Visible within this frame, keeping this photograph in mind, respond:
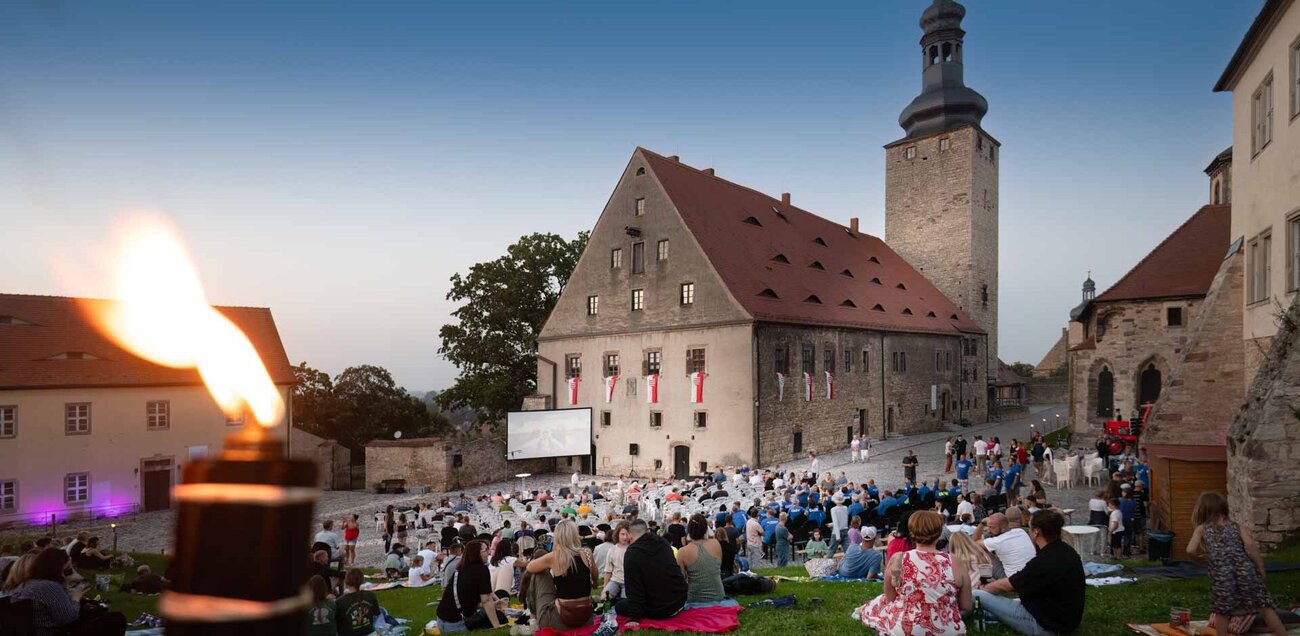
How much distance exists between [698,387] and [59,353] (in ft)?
93.2

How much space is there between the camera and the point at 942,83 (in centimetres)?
5378

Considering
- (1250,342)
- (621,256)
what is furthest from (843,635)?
(621,256)

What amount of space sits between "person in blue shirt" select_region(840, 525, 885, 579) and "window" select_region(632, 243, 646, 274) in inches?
951

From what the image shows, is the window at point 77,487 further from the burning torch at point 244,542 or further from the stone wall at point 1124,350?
the stone wall at point 1124,350

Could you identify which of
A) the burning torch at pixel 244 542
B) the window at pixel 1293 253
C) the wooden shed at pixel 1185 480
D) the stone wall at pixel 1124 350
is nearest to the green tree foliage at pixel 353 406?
the stone wall at pixel 1124 350

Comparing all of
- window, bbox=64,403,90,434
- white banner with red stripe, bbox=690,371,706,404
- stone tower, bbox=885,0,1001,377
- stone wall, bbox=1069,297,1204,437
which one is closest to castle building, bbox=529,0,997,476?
white banner with red stripe, bbox=690,371,706,404

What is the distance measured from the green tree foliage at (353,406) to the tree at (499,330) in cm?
633

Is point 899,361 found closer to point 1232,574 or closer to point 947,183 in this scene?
point 947,183

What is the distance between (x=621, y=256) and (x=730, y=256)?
5575 millimetres

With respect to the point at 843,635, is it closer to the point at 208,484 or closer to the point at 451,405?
the point at 208,484

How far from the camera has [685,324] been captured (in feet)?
108

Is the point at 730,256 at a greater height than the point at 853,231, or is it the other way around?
the point at 853,231

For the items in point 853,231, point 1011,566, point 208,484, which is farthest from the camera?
point 853,231

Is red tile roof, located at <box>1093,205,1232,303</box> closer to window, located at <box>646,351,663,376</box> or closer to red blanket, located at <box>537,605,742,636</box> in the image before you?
window, located at <box>646,351,663,376</box>
